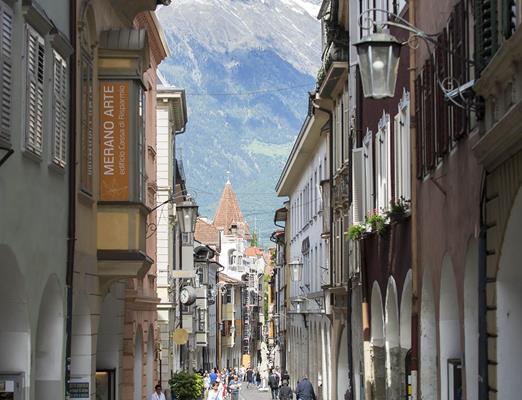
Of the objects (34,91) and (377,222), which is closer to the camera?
(34,91)

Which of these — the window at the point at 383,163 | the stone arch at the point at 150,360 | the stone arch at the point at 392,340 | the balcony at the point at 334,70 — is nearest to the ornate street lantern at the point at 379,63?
the window at the point at 383,163

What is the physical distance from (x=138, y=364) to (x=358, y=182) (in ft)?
23.7

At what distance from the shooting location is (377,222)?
24.8 meters

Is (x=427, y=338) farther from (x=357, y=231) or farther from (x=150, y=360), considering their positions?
(x=150, y=360)

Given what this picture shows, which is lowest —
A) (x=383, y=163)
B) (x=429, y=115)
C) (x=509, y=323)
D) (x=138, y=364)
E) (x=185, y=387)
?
(x=185, y=387)

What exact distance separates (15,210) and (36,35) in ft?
7.26

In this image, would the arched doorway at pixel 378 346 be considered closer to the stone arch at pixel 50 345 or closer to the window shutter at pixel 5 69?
the stone arch at pixel 50 345

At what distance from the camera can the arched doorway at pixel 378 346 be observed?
27003 millimetres

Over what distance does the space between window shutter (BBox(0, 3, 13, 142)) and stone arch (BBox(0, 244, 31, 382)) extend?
2.08m

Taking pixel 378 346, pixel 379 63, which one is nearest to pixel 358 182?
pixel 378 346

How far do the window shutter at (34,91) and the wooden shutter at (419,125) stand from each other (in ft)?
20.8

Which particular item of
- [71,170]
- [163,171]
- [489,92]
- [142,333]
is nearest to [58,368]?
[71,170]

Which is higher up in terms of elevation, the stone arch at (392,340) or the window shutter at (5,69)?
the window shutter at (5,69)

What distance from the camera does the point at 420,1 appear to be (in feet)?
65.5
